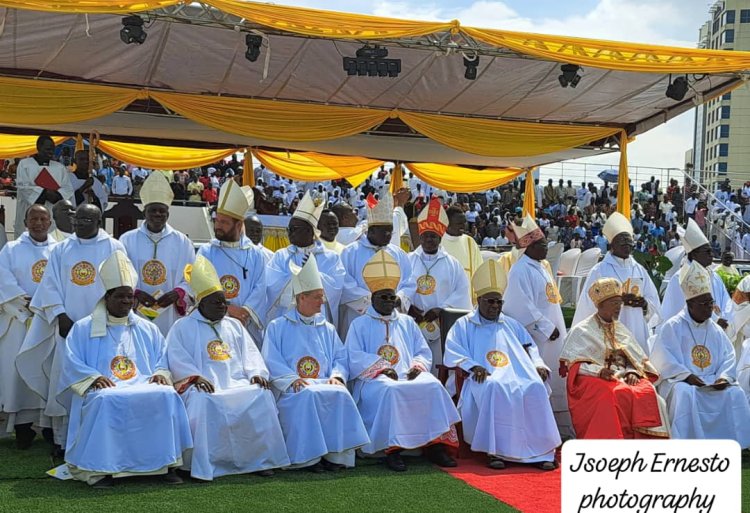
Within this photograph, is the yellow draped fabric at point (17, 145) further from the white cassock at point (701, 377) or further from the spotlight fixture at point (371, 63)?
the white cassock at point (701, 377)

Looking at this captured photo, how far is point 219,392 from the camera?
6637 mm

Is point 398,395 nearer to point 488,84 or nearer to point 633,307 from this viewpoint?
point 633,307

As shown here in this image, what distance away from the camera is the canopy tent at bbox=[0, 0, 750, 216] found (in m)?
9.38

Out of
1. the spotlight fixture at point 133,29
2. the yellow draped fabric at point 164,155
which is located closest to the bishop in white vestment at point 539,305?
the spotlight fixture at point 133,29

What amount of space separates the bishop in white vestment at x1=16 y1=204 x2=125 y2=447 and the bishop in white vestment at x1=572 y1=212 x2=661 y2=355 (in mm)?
4622

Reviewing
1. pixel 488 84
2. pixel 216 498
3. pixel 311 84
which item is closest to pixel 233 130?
pixel 311 84

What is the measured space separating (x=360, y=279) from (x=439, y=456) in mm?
2273

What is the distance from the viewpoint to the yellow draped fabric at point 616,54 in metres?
9.68

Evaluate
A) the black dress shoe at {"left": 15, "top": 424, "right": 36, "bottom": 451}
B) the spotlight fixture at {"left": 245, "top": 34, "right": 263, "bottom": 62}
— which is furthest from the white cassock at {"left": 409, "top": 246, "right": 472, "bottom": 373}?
the black dress shoe at {"left": 15, "top": 424, "right": 36, "bottom": 451}

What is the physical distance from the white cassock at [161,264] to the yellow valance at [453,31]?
7.38ft

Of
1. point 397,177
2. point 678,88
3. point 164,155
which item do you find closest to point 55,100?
point 164,155

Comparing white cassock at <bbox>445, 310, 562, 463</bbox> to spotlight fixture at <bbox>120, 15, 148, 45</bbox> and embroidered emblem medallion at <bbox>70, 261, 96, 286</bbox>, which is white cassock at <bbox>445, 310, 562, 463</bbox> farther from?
spotlight fixture at <bbox>120, 15, 148, 45</bbox>

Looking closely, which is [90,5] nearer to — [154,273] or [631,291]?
[154,273]

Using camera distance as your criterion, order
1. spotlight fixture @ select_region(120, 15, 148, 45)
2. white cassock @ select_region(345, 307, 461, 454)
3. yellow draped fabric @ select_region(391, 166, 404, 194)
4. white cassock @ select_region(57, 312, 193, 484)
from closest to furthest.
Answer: white cassock @ select_region(57, 312, 193, 484)
white cassock @ select_region(345, 307, 461, 454)
spotlight fixture @ select_region(120, 15, 148, 45)
yellow draped fabric @ select_region(391, 166, 404, 194)
